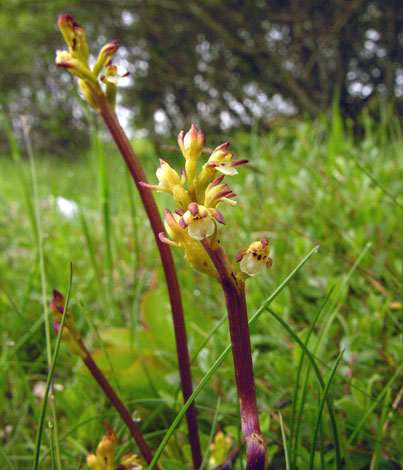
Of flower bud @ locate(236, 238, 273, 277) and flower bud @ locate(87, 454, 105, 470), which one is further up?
flower bud @ locate(236, 238, 273, 277)

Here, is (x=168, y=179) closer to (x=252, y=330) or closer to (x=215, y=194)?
(x=215, y=194)

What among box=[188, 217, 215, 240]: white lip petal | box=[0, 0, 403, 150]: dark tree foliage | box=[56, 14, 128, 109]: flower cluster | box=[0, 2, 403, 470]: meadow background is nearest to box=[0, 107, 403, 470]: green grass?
box=[0, 2, 403, 470]: meadow background

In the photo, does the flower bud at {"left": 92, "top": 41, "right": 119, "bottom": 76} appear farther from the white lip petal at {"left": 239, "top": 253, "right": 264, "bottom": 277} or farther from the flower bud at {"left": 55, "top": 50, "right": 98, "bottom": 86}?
the white lip petal at {"left": 239, "top": 253, "right": 264, "bottom": 277}

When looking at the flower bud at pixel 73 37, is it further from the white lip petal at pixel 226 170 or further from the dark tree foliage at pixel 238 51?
the dark tree foliage at pixel 238 51

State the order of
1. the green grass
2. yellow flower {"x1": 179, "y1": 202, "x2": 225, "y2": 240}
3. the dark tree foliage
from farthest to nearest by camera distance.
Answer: the dark tree foliage < the green grass < yellow flower {"x1": 179, "y1": 202, "x2": 225, "y2": 240}

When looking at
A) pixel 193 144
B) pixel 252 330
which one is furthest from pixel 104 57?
pixel 252 330

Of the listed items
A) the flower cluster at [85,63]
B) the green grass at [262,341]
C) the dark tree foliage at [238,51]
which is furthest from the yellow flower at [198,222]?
the dark tree foliage at [238,51]

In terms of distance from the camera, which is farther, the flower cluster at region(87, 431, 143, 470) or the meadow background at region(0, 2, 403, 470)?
the meadow background at region(0, 2, 403, 470)
